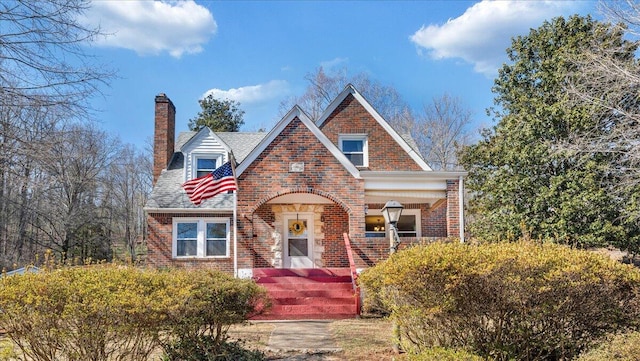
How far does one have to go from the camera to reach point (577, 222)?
1600 cm

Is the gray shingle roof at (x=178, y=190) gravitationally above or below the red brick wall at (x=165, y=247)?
above

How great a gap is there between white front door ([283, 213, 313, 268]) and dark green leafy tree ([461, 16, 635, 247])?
6572 mm

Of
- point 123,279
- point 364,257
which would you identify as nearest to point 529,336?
point 123,279

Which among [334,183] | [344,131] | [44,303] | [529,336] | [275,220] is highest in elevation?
[344,131]

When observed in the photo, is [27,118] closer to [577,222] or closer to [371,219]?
[371,219]

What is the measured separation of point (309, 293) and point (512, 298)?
7.46 meters

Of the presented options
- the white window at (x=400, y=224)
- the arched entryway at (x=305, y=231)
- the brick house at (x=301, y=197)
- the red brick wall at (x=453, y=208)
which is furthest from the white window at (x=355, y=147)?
the red brick wall at (x=453, y=208)

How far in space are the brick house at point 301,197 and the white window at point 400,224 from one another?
0.04 meters

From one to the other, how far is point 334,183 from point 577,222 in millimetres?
8622

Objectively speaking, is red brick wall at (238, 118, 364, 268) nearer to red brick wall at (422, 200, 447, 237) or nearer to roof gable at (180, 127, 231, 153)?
red brick wall at (422, 200, 447, 237)

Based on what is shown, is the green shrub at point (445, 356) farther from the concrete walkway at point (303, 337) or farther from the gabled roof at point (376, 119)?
the gabled roof at point (376, 119)

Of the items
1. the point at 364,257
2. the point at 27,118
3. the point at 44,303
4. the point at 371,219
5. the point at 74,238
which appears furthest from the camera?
the point at 74,238

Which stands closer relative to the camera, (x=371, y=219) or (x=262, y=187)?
(x=262, y=187)

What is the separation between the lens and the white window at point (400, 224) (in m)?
17.1
